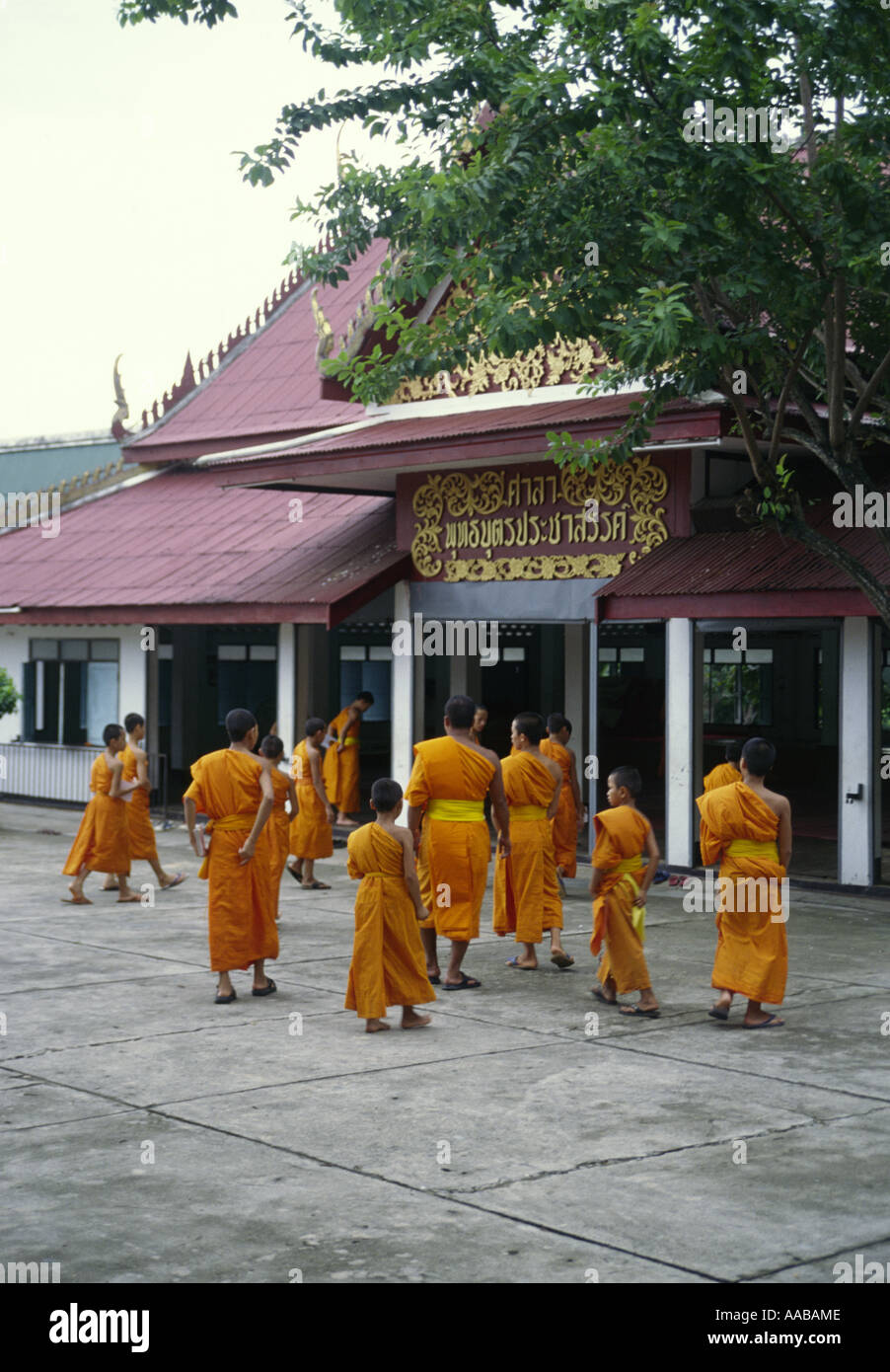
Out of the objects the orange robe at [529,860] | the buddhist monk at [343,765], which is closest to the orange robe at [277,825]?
the orange robe at [529,860]

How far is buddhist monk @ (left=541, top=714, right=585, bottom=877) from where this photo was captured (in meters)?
13.7

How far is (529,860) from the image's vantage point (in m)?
10.9

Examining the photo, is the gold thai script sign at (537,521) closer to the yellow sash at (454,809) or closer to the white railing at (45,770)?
the yellow sash at (454,809)

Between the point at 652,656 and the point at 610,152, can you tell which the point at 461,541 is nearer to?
the point at 610,152

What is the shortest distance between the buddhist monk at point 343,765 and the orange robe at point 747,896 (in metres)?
10.5

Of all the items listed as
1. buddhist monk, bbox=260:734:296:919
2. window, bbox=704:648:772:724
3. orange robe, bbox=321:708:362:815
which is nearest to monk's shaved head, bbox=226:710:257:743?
buddhist monk, bbox=260:734:296:919

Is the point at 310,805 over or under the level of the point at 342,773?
under

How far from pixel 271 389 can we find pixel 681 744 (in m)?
11.3

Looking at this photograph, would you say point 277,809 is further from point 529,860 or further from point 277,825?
point 529,860

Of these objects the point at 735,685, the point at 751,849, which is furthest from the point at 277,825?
the point at 735,685

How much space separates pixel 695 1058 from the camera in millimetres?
8391

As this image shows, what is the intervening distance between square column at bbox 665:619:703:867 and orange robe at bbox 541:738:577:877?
69.9 inches

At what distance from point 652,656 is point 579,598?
669 inches

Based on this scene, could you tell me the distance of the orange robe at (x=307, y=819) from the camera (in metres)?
15.1
